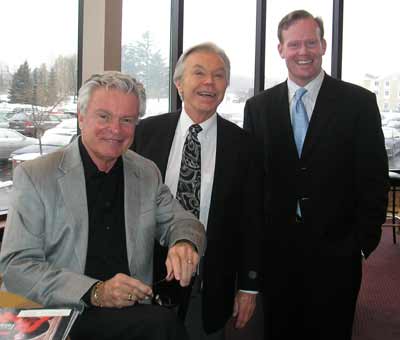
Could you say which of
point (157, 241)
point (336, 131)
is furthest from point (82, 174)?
point (336, 131)

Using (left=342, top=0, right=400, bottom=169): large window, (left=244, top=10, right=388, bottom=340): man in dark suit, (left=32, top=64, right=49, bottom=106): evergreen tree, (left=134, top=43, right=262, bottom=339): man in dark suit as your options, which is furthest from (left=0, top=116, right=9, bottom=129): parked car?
(left=342, top=0, right=400, bottom=169): large window

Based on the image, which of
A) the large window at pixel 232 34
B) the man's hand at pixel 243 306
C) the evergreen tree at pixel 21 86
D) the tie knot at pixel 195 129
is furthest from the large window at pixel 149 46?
the man's hand at pixel 243 306

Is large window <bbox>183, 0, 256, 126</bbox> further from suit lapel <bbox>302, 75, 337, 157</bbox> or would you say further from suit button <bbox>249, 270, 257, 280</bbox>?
suit button <bbox>249, 270, 257, 280</bbox>

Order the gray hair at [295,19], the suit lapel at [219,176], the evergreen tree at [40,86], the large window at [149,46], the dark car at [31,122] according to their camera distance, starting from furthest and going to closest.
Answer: the large window at [149,46]
the evergreen tree at [40,86]
the dark car at [31,122]
the gray hair at [295,19]
the suit lapel at [219,176]

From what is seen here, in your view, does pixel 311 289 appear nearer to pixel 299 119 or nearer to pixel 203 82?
pixel 299 119

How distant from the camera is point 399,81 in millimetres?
6297

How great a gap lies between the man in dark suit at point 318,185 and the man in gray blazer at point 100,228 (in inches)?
31.7

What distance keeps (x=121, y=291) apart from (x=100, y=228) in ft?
0.95

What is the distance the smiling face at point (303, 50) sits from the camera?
91.6 inches

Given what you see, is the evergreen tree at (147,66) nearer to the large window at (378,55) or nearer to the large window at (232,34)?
the large window at (232,34)

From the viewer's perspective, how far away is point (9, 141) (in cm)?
294

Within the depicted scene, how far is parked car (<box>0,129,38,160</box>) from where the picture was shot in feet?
9.50

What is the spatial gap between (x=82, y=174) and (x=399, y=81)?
Result: 577cm

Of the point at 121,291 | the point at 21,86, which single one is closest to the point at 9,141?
the point at 21,86
